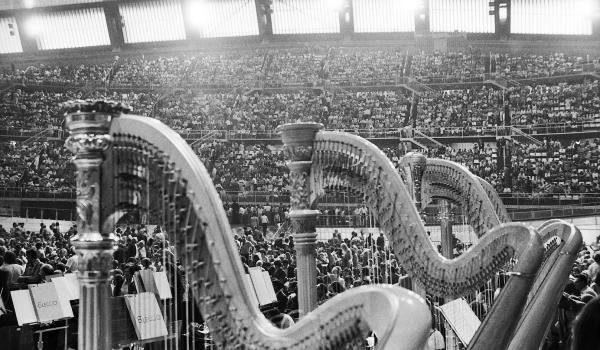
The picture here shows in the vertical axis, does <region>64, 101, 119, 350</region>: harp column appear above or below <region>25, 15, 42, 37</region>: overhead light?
below

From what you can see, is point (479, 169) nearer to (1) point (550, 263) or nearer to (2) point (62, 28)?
(1) point (550, 263)

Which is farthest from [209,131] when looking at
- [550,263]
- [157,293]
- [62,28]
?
[550,263]

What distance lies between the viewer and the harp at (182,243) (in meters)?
1.68

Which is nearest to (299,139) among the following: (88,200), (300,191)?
(300,191)

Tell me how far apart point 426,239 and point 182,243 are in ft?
5.77

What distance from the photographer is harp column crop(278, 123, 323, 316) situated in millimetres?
4039

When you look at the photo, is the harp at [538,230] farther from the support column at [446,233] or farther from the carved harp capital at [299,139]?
the carved harp capital at [299,139]

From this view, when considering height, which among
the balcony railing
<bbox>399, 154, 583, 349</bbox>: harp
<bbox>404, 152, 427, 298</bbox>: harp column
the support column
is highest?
<bbox>404, 152, 427, 298</bbox>: harp column

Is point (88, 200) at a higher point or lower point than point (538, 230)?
higher

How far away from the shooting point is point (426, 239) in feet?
11.9

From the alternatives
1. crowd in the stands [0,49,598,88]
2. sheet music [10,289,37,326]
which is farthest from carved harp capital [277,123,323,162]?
crowd in the stands [0,49,598,88]

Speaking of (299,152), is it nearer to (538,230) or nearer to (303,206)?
(303,206)

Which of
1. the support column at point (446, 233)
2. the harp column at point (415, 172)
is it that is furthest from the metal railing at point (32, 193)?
the harp column at point (415, 172)

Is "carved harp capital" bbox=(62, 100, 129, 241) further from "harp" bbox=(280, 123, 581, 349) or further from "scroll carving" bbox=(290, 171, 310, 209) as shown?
"scroll carving" bbox=(290, 171, 310, 209)
